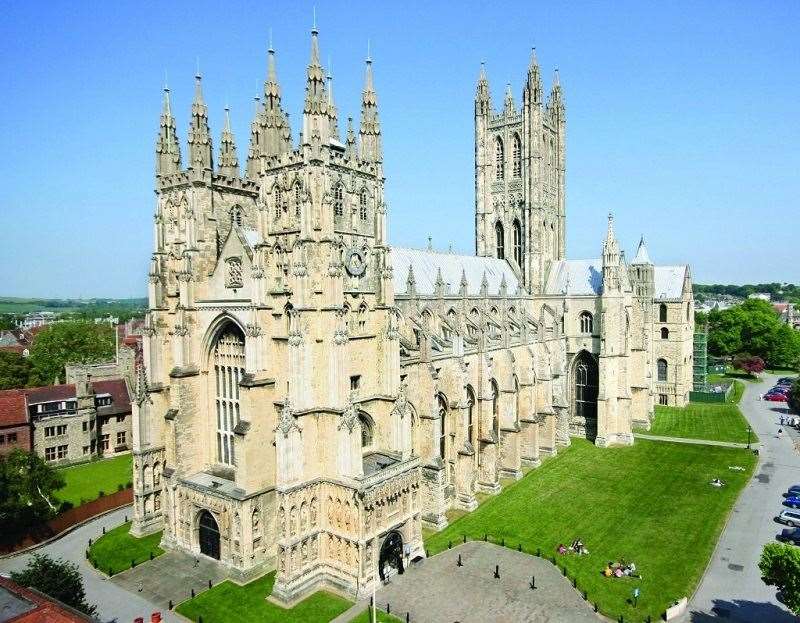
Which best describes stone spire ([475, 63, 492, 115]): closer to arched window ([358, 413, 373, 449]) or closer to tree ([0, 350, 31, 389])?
arched window ([358, 413, 373, 449])

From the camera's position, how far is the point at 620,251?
199ft

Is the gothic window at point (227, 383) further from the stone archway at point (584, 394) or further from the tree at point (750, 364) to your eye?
the tree at point (750, 364)

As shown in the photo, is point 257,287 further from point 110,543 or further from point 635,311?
point 635,311

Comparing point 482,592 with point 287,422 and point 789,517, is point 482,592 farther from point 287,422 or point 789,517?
point 789,517

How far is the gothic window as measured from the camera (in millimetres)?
36406

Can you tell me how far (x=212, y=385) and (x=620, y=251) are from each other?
45531mm

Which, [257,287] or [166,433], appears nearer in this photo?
[257,287]

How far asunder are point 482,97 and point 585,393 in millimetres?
38211

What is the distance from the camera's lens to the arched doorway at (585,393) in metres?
62.7

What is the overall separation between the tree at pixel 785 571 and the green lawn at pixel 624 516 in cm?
620

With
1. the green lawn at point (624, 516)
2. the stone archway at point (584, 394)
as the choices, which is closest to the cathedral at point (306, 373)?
the green lawn at point (624, 516)

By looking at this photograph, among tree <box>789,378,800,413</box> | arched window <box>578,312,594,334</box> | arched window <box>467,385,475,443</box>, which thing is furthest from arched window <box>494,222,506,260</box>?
tree <box>789,378,800,413</box>

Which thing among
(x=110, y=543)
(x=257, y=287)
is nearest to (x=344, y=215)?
(x=257, y=287)

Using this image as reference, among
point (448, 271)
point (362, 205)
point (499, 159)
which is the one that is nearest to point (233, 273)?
point (362, 205)
